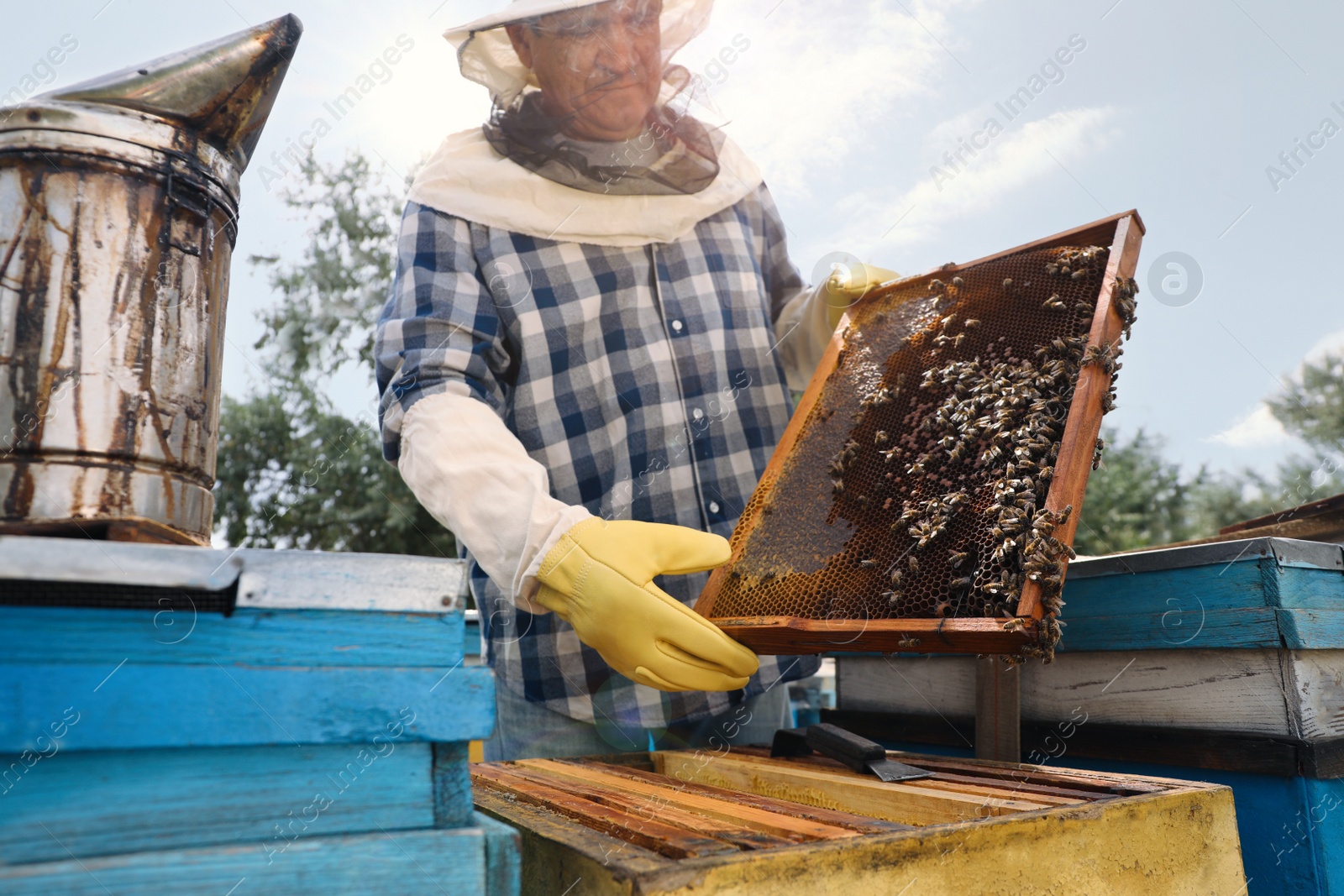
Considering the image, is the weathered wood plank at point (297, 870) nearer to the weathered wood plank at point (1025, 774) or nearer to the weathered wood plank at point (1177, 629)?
the weathered wood plank at point (1025, 774)

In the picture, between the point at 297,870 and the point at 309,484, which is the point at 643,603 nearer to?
the point at 297,870

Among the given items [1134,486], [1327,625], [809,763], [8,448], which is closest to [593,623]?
[809,763]

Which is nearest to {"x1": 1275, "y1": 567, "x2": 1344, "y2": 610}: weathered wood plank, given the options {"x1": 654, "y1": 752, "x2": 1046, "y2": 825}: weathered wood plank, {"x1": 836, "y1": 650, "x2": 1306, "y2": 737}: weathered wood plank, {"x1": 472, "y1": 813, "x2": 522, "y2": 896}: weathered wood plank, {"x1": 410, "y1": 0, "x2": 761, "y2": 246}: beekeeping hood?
{"x1": 836, "y1": 650, "x2": 1306, "y2": 737}: weathered wood plank

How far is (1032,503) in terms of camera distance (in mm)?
1711

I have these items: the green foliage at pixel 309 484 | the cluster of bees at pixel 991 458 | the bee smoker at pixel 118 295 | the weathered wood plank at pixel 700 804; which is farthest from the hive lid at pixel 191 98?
the green foliage at pixel 309 484

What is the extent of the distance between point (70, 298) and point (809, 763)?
1.65m

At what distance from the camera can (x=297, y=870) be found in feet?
3.00

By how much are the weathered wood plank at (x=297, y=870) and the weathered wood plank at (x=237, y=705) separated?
0.11m

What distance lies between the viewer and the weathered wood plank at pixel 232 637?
0.86 m

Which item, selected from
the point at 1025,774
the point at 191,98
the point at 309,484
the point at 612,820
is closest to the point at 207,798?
the point at 612,820

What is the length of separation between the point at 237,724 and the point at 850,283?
2.26 meters

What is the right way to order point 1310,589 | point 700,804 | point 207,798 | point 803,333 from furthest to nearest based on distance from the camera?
point 803,333
point 1310,589
point 700,804
point 207,798

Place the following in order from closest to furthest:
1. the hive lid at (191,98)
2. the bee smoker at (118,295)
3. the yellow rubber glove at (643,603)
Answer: the bee smoker at (118,295) → the hive lid at (191,98) → the yellow rubber glove at (643,603)

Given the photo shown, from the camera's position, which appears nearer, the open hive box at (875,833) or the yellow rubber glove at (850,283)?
the open hive box at (875,833)
